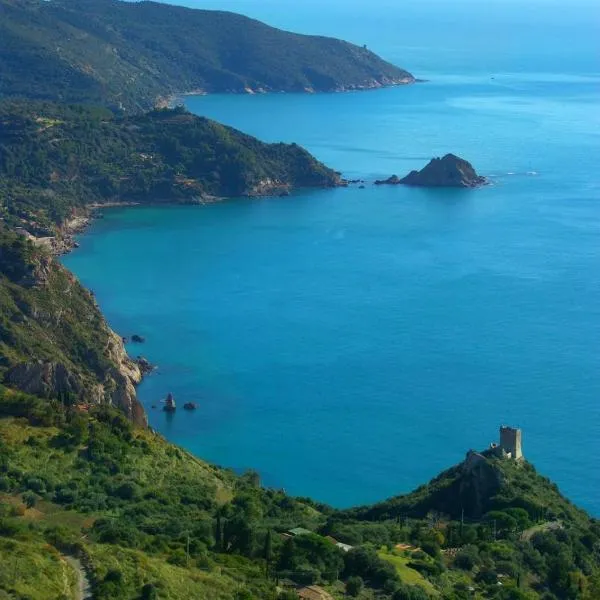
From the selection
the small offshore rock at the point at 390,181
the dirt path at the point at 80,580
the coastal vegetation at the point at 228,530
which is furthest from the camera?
the small offshore rock at the point at 390,181

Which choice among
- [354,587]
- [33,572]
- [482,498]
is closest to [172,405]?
[482,498]

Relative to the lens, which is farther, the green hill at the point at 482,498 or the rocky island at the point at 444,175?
the rocky island at the point at 444,175

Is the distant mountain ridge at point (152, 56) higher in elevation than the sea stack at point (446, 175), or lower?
higher

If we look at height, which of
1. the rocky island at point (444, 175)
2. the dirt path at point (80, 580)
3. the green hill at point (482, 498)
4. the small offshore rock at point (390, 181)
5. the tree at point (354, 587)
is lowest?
the green hill at point (482, 498)

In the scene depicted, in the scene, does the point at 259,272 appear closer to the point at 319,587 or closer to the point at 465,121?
the point at 319,587

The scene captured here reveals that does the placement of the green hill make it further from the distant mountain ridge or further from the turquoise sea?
the distant mountain ridge

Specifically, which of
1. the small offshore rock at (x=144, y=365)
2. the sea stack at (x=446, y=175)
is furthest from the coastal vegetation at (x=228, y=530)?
the sea stack at (x=446, y=175)

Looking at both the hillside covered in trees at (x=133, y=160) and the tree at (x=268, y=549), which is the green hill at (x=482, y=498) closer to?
the tree at (x=268, y=549)

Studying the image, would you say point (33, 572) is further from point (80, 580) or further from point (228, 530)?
point (228, 530)
